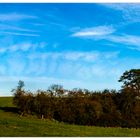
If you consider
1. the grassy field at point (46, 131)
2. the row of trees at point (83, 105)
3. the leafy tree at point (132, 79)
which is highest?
the leafy tree at point (132, 79)

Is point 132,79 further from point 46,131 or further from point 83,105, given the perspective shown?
point 46,131

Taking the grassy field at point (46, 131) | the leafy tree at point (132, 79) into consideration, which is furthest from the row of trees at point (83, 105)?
the grassy field at point (46, 131)

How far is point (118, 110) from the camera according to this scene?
76.6ft

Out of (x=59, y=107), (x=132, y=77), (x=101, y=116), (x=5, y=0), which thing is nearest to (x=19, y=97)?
(x=59, y=107)

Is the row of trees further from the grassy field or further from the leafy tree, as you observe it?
the grassy field

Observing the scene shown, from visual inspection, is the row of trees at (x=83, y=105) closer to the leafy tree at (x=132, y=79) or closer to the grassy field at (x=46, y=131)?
the leafy tree at (x=132, y=79)

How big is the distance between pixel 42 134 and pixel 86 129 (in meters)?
2.31

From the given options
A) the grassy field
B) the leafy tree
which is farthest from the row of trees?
the grassy field

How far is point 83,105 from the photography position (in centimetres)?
2297

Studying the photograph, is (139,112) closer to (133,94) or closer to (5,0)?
(133,94)

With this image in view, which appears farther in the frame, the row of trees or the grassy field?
the row of trees

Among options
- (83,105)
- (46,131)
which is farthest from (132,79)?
(46,131)

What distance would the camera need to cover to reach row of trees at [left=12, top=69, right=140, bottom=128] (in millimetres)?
22797

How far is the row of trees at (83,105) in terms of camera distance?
22.8 m
